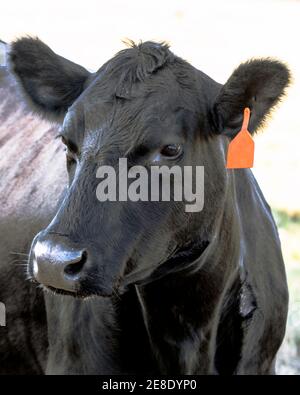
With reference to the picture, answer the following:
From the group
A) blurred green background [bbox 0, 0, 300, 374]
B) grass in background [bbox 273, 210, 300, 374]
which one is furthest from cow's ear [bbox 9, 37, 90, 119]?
blurred green background [bbox 0, 0, 300, 374]

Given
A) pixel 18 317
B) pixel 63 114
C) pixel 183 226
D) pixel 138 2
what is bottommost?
pixel 18 317

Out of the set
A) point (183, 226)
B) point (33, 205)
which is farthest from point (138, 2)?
point (183, 226)

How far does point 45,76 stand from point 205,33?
1014 cm

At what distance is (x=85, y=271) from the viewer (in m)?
3.99

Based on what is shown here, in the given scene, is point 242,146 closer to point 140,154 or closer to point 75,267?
point 140,154

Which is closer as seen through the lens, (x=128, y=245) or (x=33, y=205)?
(x=128, y=245)

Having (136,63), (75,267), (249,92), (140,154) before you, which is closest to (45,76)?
(136,63)

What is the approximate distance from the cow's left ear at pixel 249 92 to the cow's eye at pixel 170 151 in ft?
0.85

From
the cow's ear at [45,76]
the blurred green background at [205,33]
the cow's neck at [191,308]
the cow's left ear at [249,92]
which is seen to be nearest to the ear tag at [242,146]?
the cow's left ear at [249,92]

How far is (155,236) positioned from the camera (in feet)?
14.0
